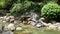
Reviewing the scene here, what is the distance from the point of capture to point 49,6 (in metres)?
19.2

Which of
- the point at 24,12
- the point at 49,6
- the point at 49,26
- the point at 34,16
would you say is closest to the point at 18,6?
the point at 24,12

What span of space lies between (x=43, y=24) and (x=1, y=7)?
961 cm

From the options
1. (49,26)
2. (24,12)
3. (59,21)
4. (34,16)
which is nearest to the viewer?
(49,26)

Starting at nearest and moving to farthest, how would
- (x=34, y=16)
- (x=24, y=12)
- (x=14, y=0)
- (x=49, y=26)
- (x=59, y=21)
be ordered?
(x=49, y=26), (x=59, y=21), (x=34, y=16), (x=24, y=12), (x=14, y=0)

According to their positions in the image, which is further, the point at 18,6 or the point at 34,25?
the point at 18,6

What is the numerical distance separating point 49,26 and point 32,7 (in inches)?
199

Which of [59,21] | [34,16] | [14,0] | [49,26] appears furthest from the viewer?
[14,0]

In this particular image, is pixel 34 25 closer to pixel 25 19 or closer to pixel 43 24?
pixel 43 24

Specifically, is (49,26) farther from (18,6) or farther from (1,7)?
(1,7)

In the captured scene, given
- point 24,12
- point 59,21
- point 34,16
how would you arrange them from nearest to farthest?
point 59,21 < point 34,16 < point 24,12

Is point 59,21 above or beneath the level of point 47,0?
beneath

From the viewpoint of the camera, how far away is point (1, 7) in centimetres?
2588

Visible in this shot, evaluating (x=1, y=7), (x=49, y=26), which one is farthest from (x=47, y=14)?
(x=1, y=7)

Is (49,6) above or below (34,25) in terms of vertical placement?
above
